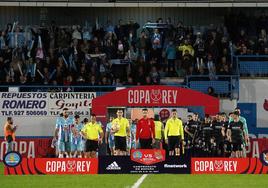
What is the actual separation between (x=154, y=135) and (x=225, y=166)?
5.29m

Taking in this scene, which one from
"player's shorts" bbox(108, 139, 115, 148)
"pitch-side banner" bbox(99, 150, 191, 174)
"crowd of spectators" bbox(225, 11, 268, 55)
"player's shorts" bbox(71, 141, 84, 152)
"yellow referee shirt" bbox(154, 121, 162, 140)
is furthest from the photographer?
"crowd of spectators" bbox(225, 11, 268, 55)

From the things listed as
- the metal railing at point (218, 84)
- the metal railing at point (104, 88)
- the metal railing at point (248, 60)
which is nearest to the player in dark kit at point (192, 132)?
the metal railing at point (104, 88)

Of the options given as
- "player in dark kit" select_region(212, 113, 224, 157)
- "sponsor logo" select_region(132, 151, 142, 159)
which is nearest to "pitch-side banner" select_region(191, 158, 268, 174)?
"sponsor logo" select_region(132, 151, 142, 159)

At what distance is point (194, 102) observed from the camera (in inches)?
1208

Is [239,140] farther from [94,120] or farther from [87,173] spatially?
[87,173]

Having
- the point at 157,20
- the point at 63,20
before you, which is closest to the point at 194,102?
the point at 157,20

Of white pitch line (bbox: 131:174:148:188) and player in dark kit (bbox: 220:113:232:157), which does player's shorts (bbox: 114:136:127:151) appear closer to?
player in dark kit (bbox: 220:113:232:157)

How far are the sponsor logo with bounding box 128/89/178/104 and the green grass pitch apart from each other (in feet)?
20.9

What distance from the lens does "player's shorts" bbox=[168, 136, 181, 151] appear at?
95.8 feet

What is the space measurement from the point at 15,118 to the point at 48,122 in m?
1.36

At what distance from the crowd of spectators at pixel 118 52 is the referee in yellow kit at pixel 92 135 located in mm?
5559

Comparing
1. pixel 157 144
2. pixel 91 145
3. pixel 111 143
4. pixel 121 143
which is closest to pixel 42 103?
pixel 111 143

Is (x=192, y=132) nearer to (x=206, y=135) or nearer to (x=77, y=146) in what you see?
(x=206, y=135)

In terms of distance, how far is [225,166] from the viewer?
24750 mm
